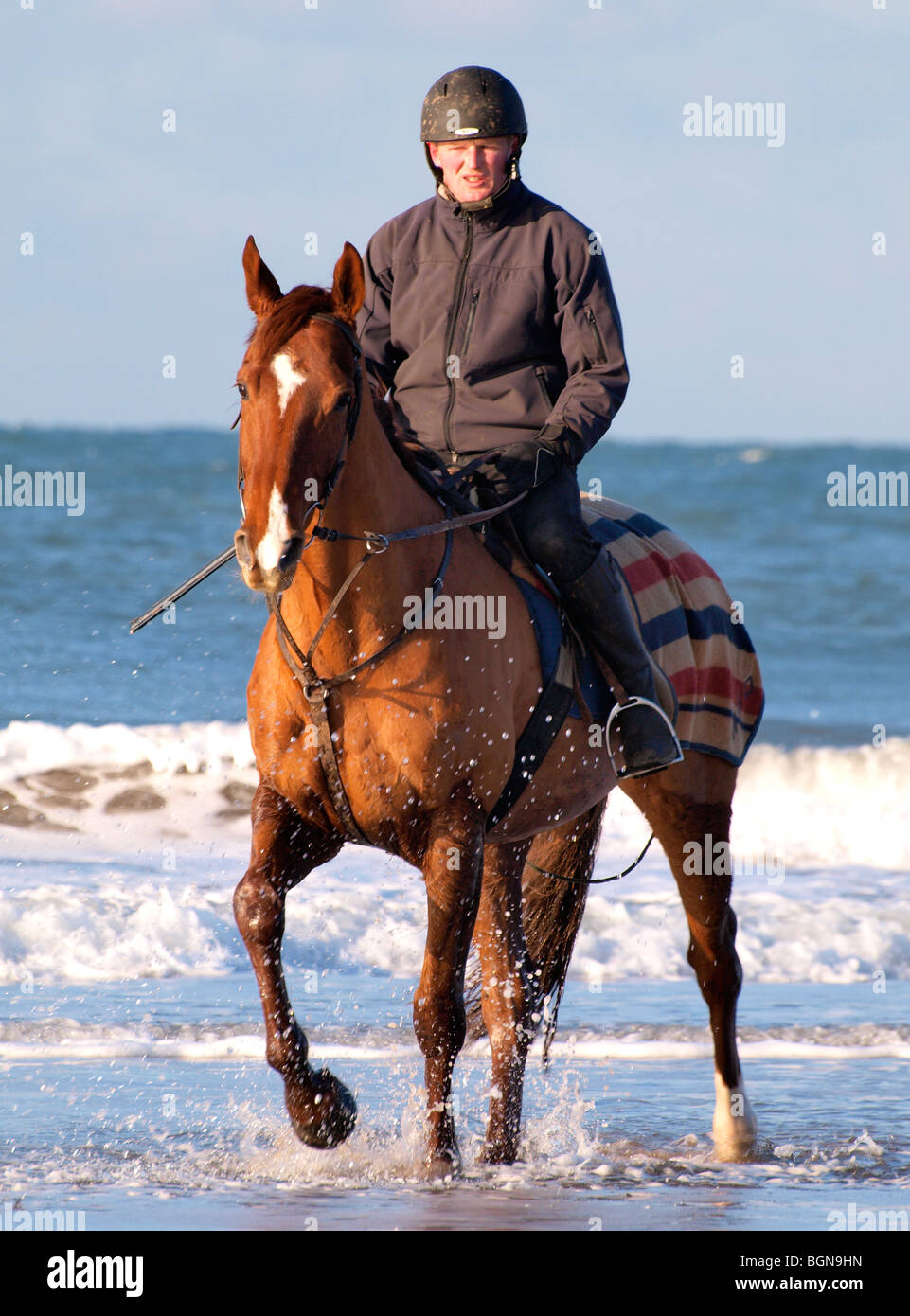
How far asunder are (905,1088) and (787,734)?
30.6 ft

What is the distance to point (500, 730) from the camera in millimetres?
4844

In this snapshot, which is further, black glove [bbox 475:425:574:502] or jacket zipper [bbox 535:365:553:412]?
jacket zipper [bbox 535:365:553:412]

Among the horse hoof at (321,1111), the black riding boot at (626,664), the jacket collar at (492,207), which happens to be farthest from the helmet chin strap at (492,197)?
the horse hoof at (321,1111)

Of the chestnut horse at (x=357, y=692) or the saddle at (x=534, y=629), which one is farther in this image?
the saddle at (x=534, y=629)

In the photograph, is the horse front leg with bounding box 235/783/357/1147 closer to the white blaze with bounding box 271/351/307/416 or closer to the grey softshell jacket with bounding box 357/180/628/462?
the white blaze with bounding box 271/351/307/416

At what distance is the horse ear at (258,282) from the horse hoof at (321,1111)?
2169 millimetres

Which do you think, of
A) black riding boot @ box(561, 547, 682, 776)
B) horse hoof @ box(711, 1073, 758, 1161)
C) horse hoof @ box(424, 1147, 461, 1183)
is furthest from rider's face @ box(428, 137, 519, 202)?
horse hoof @ box(711, 1073, 758, 1161)

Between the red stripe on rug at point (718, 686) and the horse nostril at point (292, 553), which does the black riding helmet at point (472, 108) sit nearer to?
the horse nostril at point (292, 553)

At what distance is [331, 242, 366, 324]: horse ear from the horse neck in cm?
21

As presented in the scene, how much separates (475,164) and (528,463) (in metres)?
0.96

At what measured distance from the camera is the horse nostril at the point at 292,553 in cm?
391

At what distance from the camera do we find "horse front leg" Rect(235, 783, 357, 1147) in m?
4.72

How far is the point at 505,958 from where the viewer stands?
6066mm
